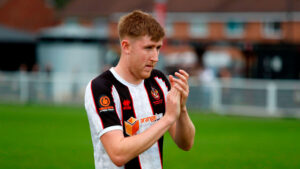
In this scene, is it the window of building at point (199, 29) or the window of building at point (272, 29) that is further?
the window of building at point (199, 29)

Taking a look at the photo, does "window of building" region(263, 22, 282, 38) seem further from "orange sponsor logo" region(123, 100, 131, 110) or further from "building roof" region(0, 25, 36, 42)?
"orange sponsor logo" region(123, 100, 131, 110)

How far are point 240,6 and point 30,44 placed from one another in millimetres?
27320

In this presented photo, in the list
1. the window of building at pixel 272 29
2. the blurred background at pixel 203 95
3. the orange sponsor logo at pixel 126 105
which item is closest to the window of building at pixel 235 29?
the window of building at pixel 272 29

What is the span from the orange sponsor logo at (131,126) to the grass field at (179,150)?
6025 mm

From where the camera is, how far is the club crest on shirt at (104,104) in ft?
11.5

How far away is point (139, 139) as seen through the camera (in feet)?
10.6

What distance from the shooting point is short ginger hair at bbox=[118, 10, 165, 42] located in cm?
343

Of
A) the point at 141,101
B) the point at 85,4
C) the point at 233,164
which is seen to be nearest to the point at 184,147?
the point at 141,101

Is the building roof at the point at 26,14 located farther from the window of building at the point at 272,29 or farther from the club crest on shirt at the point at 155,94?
the club crest on shirt at the point at 155,94

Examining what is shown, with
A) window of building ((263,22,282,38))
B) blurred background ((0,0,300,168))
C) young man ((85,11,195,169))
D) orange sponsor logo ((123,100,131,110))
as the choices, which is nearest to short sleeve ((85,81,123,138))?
young man ((85,11,195,169))

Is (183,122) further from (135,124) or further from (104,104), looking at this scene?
(104,104)

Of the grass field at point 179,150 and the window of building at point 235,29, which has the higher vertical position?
the window of building at point 235,29

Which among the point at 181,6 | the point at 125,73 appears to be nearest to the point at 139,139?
the point at 125,73

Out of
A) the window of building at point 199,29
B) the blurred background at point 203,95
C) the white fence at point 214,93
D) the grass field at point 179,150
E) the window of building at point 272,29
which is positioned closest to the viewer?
the grass field at point 179,150
